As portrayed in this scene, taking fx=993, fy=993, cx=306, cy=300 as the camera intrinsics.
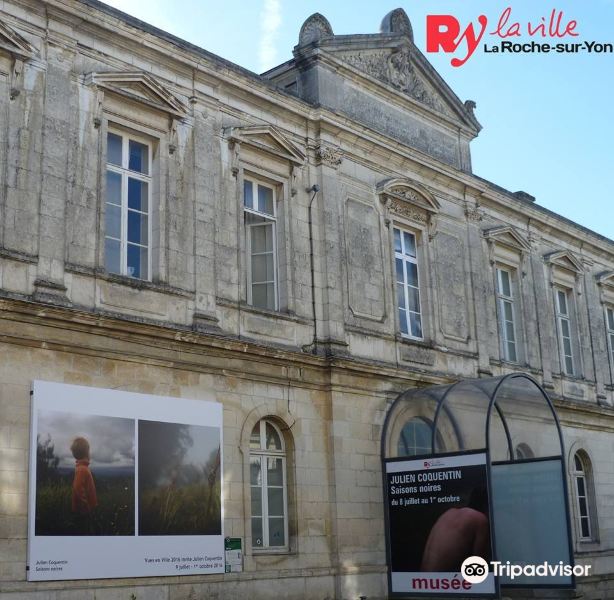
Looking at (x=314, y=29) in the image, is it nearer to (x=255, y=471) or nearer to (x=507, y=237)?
(x=507, y=237)

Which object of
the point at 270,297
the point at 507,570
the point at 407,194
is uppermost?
the point at 407,194

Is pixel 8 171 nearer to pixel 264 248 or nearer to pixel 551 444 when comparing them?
pixel 264 248

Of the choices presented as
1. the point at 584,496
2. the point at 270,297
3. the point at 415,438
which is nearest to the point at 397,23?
the point at 270,297

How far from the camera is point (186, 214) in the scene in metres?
13.8

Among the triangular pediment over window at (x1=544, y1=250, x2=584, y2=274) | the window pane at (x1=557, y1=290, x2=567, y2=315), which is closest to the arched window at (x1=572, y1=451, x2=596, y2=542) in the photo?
the window pane at (x1=557, y1=290, x2=567, y2=315)

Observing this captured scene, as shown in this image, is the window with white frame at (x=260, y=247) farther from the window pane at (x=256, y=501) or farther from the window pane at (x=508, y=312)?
the window pane at (x=508, y=312)

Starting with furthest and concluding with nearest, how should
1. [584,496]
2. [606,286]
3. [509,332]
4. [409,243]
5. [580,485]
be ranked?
1. [606,286]
2. [580,485]
3. [584,496]
4. [509,332]
5. [409,243]

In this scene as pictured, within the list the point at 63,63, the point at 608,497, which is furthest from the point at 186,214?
the point at 608,497

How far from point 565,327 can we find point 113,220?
12619mm

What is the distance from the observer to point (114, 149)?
525 inches

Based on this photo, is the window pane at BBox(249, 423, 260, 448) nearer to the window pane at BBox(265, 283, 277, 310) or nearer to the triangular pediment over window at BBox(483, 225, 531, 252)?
the window pane at BBox(265, 283, 277, 310)

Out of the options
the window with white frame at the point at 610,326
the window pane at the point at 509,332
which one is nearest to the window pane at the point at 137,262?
the window pane at the point at 509,332

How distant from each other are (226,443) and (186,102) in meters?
4.88

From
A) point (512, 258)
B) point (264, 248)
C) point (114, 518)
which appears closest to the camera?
point (114, 518)
